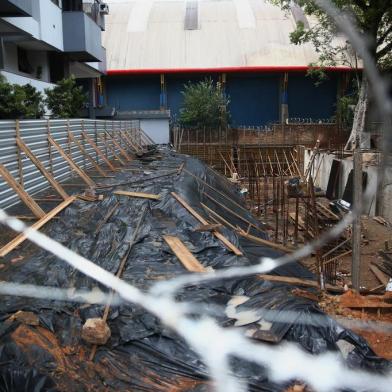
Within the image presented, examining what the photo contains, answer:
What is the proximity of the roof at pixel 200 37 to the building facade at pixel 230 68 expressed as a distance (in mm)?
54

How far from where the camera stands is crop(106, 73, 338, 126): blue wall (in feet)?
81.8

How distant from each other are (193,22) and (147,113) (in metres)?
9.60

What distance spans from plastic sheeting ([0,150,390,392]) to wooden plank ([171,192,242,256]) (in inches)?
3.5

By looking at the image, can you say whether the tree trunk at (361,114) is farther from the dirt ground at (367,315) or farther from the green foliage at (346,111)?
the dirt ground at (367,315)

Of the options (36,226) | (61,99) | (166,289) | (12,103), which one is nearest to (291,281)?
(166,289)

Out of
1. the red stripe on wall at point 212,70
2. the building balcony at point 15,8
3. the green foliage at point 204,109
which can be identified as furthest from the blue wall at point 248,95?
the building balcony at point 15,8

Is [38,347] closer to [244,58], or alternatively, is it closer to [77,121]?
[77,121]

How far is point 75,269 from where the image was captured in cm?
430

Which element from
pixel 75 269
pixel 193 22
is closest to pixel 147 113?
pixel 193 22

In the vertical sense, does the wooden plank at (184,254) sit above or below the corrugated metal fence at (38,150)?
below

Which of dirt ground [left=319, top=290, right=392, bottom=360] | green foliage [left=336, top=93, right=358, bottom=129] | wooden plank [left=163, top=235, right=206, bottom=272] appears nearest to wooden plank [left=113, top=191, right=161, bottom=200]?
wooden plank [left=163, top=235, right=206, bottom=272]

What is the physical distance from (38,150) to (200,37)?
66.7 feet

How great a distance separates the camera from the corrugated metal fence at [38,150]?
645 centimetres

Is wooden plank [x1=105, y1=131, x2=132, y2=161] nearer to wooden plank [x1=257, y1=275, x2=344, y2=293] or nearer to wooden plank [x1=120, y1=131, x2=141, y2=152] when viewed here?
wooden plank [x1=120, y1=131, x2=141, y2=152]
